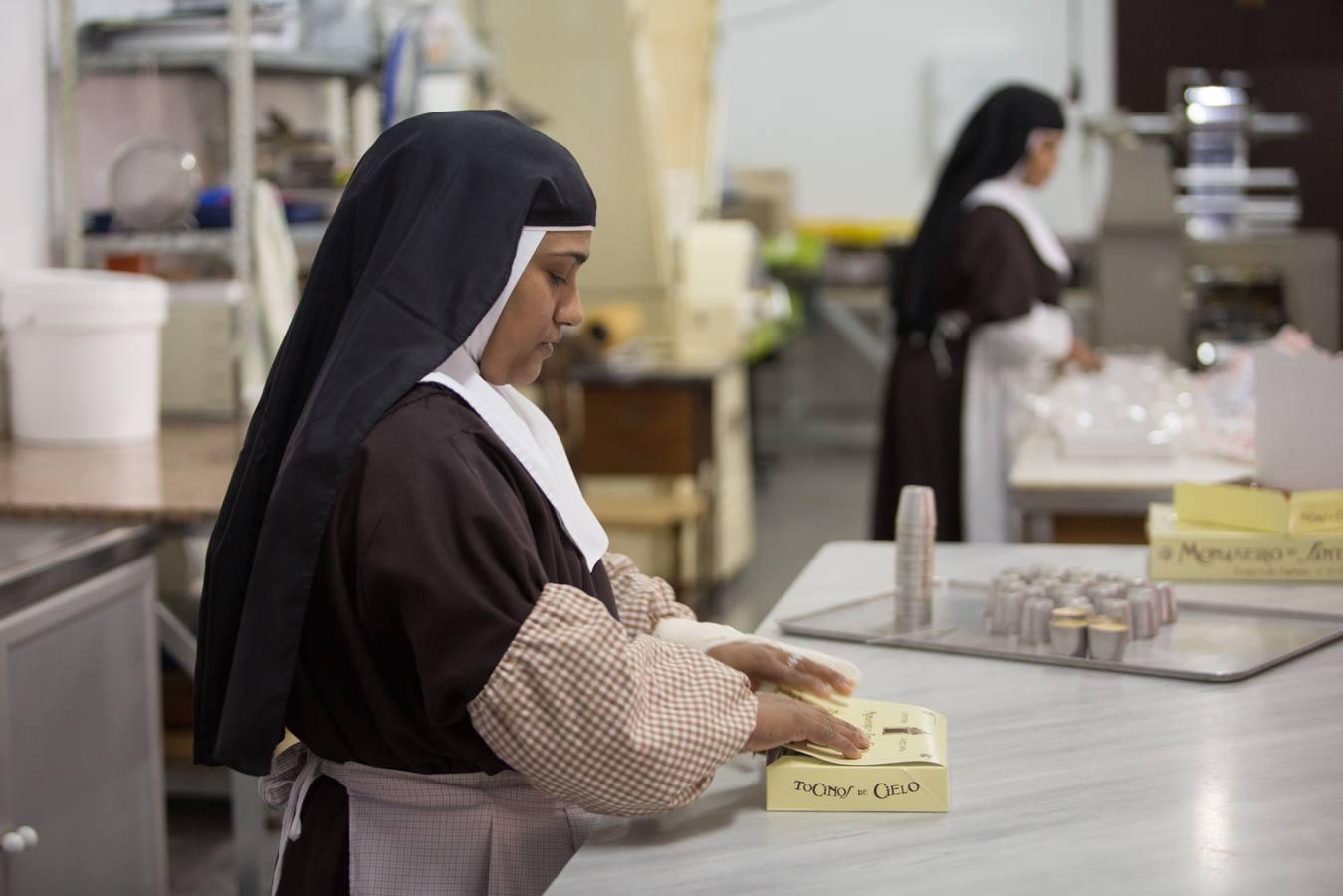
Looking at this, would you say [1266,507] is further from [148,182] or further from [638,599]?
[148,182]

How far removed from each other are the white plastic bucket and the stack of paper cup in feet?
6.46

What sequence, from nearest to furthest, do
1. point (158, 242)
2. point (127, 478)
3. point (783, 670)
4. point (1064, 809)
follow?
point (1064, 809) → point (783, 670) → point (127, 478) → point (158, 242)

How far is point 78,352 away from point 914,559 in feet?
6.70

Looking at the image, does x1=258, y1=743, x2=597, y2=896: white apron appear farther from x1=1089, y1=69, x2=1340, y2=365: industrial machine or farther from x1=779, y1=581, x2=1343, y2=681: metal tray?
x1=1089, y1=69, x2=1340, y2=365: industrial machine

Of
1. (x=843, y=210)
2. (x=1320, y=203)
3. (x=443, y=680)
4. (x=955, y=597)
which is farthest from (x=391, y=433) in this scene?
(x=843, y=210)

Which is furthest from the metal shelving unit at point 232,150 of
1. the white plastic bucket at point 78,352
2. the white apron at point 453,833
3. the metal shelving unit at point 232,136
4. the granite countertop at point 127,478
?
the white apron at point 453,833

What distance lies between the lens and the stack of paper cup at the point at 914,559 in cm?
194

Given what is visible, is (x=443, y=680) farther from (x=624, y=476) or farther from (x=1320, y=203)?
(x=1320, y=203)

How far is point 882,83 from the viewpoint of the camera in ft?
34.9

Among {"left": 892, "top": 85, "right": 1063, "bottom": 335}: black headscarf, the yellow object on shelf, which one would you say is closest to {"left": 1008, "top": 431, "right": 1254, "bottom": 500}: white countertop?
{"left": 892, "top": 85, "right": 1063, "bottom": 335}: black headscarf

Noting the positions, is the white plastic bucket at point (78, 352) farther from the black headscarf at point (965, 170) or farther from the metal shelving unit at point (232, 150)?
the black headscarf at point (965, 170)

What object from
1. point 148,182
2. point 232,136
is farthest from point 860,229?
point 148,182

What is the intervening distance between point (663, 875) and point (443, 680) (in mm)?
242

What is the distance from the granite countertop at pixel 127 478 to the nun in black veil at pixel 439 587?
4.05ft
